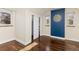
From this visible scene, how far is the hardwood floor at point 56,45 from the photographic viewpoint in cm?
136

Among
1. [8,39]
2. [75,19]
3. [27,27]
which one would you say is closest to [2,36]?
[8,39]

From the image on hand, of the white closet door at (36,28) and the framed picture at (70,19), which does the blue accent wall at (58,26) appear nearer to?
the framed picture at (70,19)

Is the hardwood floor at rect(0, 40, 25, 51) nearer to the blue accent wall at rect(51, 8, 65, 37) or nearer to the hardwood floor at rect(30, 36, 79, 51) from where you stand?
the hardwood floor at rect(30, 36, 79, 51)

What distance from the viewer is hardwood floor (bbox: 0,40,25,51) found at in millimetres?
1324

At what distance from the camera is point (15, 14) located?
4.49ft

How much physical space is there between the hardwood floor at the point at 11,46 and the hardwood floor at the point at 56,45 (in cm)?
21

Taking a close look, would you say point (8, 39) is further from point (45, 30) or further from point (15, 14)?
point (45, 30)

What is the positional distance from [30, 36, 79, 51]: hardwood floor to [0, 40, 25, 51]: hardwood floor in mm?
213

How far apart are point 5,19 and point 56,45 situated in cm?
87

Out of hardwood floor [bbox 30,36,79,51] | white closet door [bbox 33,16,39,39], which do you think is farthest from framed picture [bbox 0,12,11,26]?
hardwood floor [bbox 30,36,79,51]

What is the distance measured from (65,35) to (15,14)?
0.84 metres

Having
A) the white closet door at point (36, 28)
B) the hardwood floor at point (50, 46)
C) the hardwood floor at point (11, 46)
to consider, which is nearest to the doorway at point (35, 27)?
the white closet door at point (36, 28)

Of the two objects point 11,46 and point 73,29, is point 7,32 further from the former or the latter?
point 73,29
